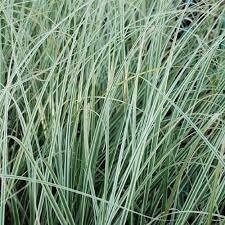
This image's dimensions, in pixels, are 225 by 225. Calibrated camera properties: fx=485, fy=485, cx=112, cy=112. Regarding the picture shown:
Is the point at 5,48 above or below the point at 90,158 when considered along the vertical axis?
above

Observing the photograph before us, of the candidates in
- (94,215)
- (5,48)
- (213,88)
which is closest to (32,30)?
(5,48)

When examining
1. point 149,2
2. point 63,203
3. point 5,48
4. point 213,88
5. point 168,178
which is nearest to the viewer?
point 63,203

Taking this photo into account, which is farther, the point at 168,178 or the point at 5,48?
the point at 5,48

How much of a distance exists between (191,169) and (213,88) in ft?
0.63

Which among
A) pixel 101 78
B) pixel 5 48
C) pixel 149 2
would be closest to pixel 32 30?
pixel 5 48

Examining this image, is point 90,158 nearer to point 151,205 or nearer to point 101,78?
point 151,205

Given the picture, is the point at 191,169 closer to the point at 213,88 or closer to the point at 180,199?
the point at 180,199

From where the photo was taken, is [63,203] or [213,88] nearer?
[63,203]

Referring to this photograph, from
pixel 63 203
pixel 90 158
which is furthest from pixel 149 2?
pixel 63 203

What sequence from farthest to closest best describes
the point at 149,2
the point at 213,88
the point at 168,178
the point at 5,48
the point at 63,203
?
the point at 149,2, the point at 5,48, the point at 213,88, the point at 168,178, the point at 63,203

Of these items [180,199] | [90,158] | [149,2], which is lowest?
[180,199]

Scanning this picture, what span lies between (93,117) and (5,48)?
0.38 metres

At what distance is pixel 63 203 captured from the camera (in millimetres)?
845

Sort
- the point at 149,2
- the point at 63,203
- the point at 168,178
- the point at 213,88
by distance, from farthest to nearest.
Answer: the point at 149,2 → the point at 213,88 → the point at 168,178 → the point at 63,203
